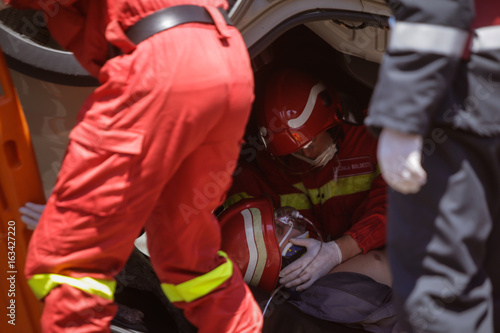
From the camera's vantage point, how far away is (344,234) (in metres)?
2.27

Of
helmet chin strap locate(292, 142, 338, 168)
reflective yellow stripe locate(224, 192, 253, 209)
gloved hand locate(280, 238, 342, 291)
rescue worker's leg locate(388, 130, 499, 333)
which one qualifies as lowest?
gloved hand locate(280, 238, 342, 291)

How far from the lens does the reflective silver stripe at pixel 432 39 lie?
1070 mm

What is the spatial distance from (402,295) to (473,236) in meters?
0.19

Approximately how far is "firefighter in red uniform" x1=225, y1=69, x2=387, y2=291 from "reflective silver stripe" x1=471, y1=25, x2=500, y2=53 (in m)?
1.21

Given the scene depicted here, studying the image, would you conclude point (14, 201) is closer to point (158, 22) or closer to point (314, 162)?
point (158, 22)

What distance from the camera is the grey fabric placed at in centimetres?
191

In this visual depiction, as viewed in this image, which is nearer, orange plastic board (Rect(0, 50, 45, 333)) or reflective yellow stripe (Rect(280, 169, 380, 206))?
orange plastic board (Rect(0, 50, 45, 333))

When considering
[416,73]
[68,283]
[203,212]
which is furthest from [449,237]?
[68,283]

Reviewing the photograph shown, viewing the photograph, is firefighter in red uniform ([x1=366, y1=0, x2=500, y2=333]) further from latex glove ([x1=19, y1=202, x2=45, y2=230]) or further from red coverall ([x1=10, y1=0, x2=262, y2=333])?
latex glove ([x1=19, y1=202, x2=45, y2=230])

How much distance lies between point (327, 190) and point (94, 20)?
133 cm

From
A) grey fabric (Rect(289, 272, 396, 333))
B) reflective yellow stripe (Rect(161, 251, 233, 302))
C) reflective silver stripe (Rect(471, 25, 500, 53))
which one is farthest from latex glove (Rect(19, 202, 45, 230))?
reflective silver stripe (Rect(471, 25, 500, 53))

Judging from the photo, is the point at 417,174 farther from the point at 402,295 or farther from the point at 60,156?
the point at 60,156

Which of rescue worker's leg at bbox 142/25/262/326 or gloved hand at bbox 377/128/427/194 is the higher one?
gloved hand at bbox 377/128/427/194

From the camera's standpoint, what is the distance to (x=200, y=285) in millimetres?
1508
